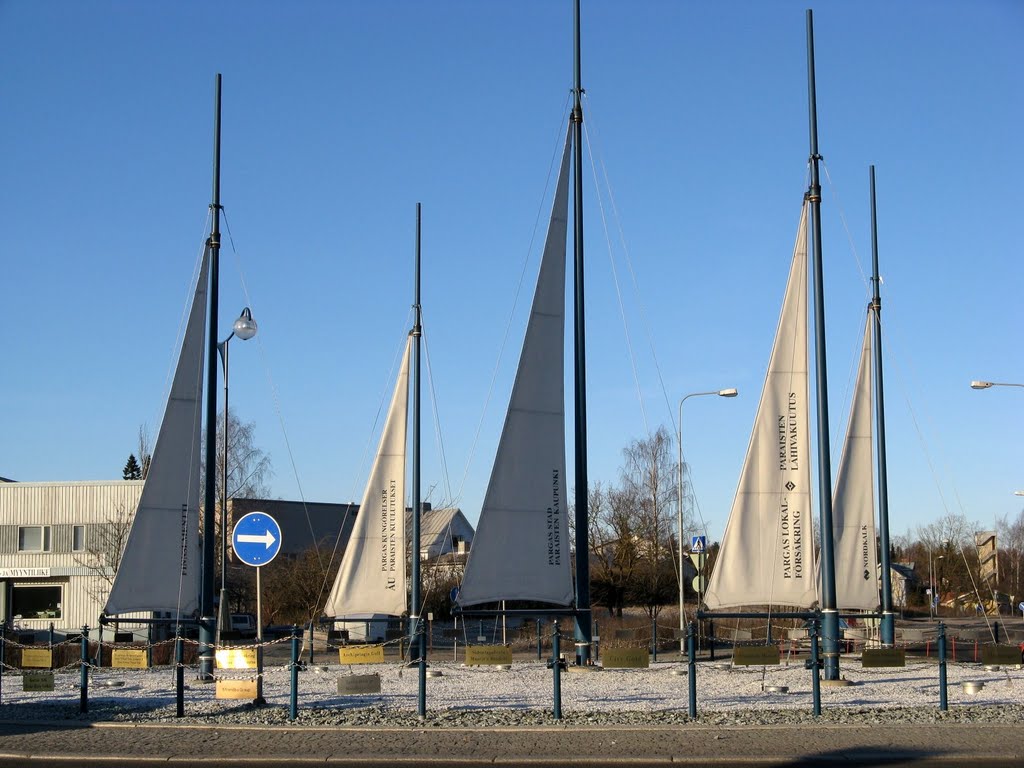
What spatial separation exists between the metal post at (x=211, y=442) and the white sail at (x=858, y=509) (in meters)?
10.9

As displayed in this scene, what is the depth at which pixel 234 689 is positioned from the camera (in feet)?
52.5

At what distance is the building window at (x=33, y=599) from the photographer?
50.9m

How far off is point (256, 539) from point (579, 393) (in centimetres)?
624

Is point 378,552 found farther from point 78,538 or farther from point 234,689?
point 78,538

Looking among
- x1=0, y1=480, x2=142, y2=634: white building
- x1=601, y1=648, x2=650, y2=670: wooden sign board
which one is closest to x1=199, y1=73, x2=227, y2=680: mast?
x1=601, y1=648, x2=650, y2=670: wooden sign board

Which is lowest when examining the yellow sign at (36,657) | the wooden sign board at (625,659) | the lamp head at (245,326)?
the yellow sign at (36,657)

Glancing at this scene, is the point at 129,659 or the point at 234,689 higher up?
the point at 129,659

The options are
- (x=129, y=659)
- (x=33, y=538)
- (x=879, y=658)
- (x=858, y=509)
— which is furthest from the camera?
(x=33, y=538)

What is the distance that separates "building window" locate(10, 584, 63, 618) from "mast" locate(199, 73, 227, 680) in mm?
34353

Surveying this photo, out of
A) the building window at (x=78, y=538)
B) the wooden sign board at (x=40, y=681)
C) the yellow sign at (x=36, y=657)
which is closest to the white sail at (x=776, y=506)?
the wooden sign board at (x=40, y=681)

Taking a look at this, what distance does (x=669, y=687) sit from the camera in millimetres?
18656

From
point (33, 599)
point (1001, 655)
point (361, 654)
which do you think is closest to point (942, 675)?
point (1001, 655)

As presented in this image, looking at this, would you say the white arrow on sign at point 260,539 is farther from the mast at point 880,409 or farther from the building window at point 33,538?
the building window at point 33,538

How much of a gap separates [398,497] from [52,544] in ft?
101
